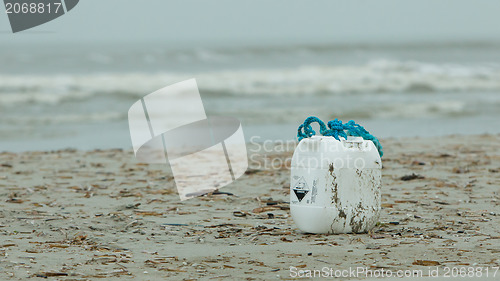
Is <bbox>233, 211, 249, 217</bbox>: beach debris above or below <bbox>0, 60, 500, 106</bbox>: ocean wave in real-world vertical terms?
below

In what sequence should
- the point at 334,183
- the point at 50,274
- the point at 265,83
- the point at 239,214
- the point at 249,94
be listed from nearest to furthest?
the point at 50,274
the point at 334,183
the point at 239,214
the point at 249,94
the point at 265,83

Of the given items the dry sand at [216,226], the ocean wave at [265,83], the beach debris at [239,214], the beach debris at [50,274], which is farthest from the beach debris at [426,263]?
the ocean wave at [265,83]

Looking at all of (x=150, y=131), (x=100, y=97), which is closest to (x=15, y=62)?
(x=100, y=97)

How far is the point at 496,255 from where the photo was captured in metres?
4.18

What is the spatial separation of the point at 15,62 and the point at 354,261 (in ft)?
95.2

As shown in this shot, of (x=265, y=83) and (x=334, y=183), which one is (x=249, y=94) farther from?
(x=334, y=183)

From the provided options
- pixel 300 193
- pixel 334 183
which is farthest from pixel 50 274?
pixel 334 183

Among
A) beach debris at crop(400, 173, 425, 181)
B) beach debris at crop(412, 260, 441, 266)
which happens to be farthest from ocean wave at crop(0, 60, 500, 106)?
beach debris at crop(412, 260, 441, 266)

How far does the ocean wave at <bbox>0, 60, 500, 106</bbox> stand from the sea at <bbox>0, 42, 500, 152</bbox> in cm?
4

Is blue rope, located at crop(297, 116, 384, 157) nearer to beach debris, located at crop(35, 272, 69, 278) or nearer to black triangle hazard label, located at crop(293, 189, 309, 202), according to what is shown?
black triangle hazard label, located at crop(293, 189, 309, 202)

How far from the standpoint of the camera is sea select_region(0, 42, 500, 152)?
44.5 ft

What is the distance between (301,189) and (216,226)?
84 centimetres

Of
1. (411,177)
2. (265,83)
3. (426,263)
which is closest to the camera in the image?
(426,263)

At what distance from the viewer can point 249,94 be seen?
21.7 metres
